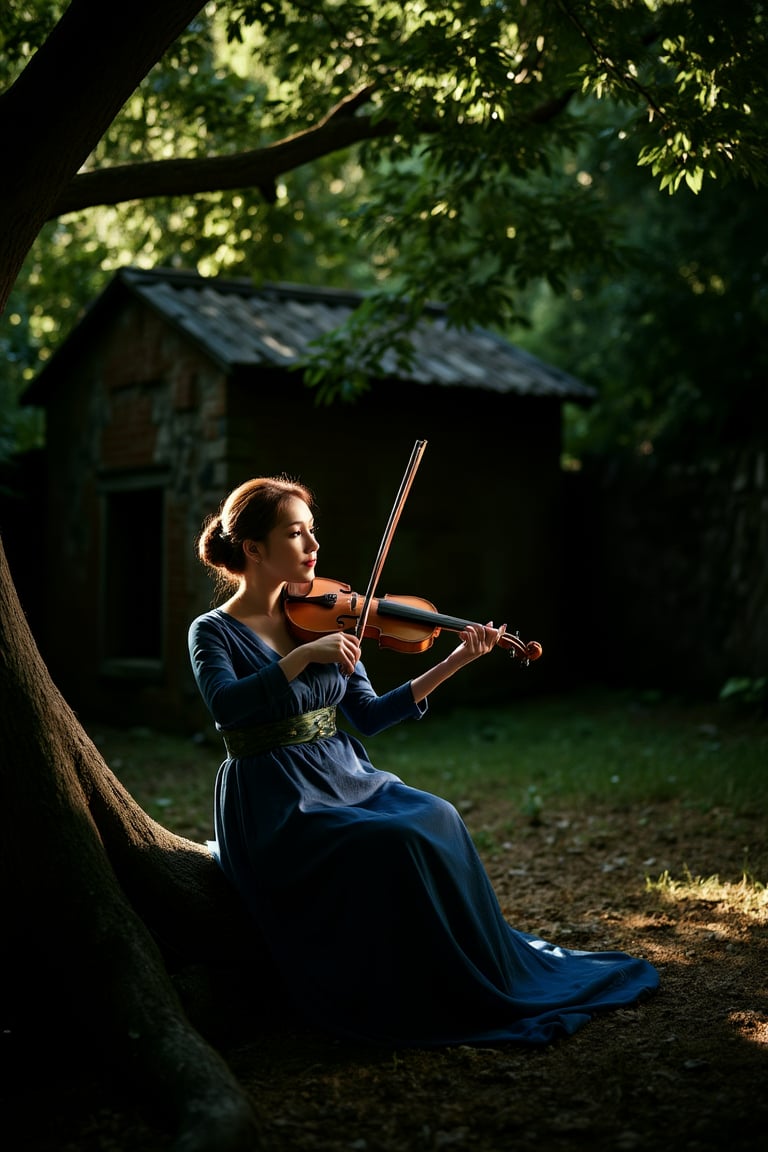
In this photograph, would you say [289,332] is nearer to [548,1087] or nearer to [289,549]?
[289,549]

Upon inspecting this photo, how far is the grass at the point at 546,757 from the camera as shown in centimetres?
665

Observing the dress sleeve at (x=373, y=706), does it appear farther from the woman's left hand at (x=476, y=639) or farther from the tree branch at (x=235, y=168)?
the tree branch at (x=235, y=168)

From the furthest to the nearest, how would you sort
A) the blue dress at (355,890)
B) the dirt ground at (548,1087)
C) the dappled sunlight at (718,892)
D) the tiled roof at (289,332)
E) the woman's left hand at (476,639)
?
the tiled roof at (289,332)
the dappled sunlight at (718,892)
the woman's left hand at (476,639)
the blue dress at (355,890)
the dirt ground at (548,1087)

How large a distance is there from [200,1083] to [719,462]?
856cm

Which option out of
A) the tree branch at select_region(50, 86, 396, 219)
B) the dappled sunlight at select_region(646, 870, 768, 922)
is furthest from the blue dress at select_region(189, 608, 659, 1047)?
the tree branch at select_region(50, 86, 396, 219)

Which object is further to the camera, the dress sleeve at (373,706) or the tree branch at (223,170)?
the tree branch at (223,170)

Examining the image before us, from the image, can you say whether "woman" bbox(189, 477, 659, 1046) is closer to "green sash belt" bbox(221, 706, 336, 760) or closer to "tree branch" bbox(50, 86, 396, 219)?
"green sash belt" bbox(221, 706, 336, 760)

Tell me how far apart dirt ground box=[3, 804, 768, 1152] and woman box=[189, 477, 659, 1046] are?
123mm

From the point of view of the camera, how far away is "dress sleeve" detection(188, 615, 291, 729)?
3.26 metres

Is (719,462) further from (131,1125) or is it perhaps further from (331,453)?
(131,1125)

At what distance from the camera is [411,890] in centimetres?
319

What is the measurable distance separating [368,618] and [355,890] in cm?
93

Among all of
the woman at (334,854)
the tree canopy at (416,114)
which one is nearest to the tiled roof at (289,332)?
the tree canopy at (416,114)

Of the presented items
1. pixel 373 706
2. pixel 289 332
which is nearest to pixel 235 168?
pixel 373 706
